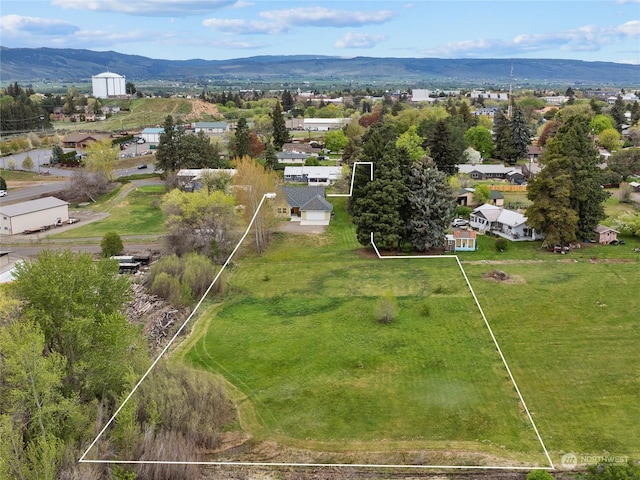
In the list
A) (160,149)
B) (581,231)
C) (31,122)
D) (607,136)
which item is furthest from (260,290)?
(31,122)

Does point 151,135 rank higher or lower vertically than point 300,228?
higher

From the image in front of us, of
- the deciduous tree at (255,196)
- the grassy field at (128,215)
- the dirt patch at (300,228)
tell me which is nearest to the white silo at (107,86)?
the grassy field at (128,215)

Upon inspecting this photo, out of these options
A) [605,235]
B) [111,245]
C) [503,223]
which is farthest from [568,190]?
[111,245]

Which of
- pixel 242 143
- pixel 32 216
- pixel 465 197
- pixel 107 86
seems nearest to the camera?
pixel 32 216

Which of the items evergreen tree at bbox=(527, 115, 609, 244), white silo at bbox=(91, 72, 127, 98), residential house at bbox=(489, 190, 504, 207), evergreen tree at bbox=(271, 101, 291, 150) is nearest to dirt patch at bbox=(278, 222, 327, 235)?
evergreen tree at bbox=(527, 115, 609, 244)

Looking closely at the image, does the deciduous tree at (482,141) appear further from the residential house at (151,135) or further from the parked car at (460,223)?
the residential house at (151,135)

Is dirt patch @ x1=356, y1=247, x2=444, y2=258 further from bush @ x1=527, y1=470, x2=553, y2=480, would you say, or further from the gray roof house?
the gray roof house

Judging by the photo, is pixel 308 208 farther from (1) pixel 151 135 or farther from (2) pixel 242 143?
(1) pixel 151 135

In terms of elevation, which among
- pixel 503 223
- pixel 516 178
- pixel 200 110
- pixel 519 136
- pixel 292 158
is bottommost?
pixel 503 223
